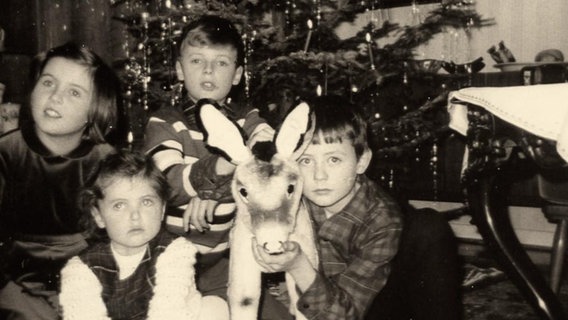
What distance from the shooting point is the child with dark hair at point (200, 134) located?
1.39 meters

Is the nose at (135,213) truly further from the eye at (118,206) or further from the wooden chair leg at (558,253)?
the wooden chair leg at (558,253)

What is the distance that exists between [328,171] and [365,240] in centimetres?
18

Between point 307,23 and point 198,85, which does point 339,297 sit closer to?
point 198,85

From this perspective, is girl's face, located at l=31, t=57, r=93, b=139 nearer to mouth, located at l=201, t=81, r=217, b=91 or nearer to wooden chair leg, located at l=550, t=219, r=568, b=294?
mouth, located at l=201, t=81, r=217, b=91

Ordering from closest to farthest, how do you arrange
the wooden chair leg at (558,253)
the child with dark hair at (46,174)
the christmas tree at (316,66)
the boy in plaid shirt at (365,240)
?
the boy in plaid shirt at (365,240) → the child with dark hair at (46,174) → the wooden chair leg at (558,253) → the christmas tree at (316,66)

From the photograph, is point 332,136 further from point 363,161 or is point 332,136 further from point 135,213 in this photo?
point 135,213

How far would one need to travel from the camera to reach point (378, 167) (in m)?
2.63

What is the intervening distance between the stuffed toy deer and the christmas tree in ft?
4.52

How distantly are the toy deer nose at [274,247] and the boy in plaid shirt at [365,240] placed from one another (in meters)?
0.21

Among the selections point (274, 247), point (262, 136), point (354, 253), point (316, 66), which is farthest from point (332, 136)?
point (316, 66)

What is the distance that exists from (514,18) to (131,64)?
2.43 metres

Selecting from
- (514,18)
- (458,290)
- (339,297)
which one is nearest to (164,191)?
(339,297)

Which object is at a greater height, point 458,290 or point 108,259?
point 108,259

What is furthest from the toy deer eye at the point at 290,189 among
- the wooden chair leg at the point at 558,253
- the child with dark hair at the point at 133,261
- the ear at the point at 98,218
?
the wooden chair leg at the point at 558,253
